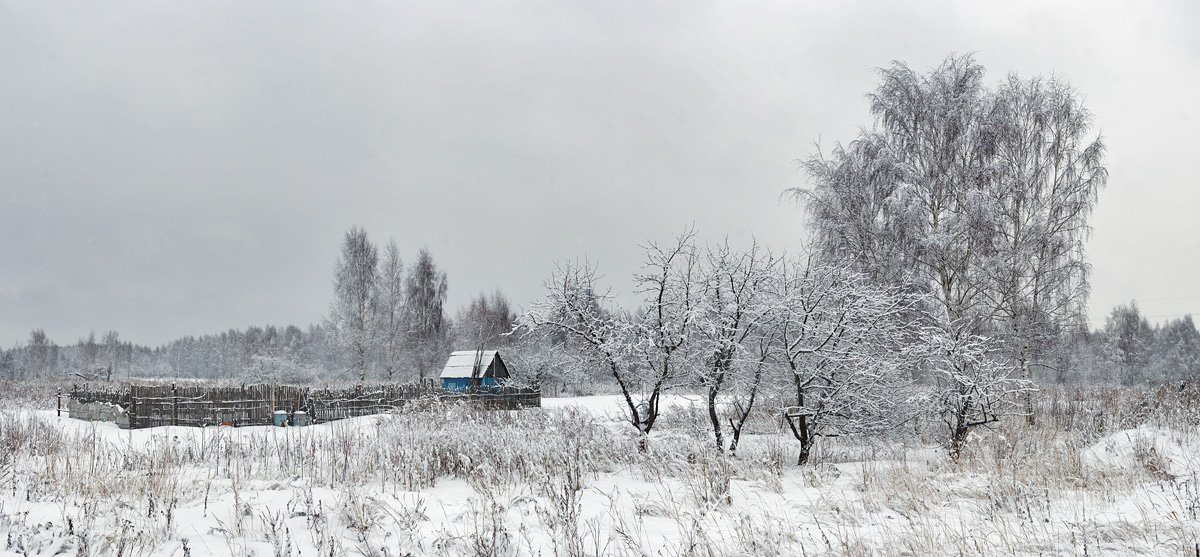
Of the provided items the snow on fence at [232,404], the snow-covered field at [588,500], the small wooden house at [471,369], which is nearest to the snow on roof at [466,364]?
the small wooden house at [471,369]

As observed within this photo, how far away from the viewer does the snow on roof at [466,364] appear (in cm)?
2642

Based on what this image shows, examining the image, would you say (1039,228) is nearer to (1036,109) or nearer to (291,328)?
(1036,109)

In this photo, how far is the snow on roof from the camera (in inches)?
1040

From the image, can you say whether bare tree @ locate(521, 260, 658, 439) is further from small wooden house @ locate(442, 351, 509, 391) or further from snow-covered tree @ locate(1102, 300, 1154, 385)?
snow-covered tree @ locate(1102, 300, 1154, 385)

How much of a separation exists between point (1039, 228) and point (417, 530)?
1424cm

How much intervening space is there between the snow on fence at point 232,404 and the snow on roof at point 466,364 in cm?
604

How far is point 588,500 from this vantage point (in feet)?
18.4

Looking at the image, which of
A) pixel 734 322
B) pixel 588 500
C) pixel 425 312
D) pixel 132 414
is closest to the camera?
pixel 588 500

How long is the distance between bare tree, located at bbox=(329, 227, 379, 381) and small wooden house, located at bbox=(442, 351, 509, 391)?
25.1 feet

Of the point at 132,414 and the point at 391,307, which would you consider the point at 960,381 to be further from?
the point at 391,307

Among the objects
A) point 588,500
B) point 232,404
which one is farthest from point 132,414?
point 588,500

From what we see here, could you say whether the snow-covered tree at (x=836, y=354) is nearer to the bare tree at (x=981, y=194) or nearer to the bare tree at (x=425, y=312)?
the bare tree at (x=981, y=194)

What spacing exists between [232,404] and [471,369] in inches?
428

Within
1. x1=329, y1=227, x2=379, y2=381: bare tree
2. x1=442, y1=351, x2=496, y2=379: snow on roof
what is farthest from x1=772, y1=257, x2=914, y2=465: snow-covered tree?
x1=329, y1=227, x2=379, y2=381: bare tree
